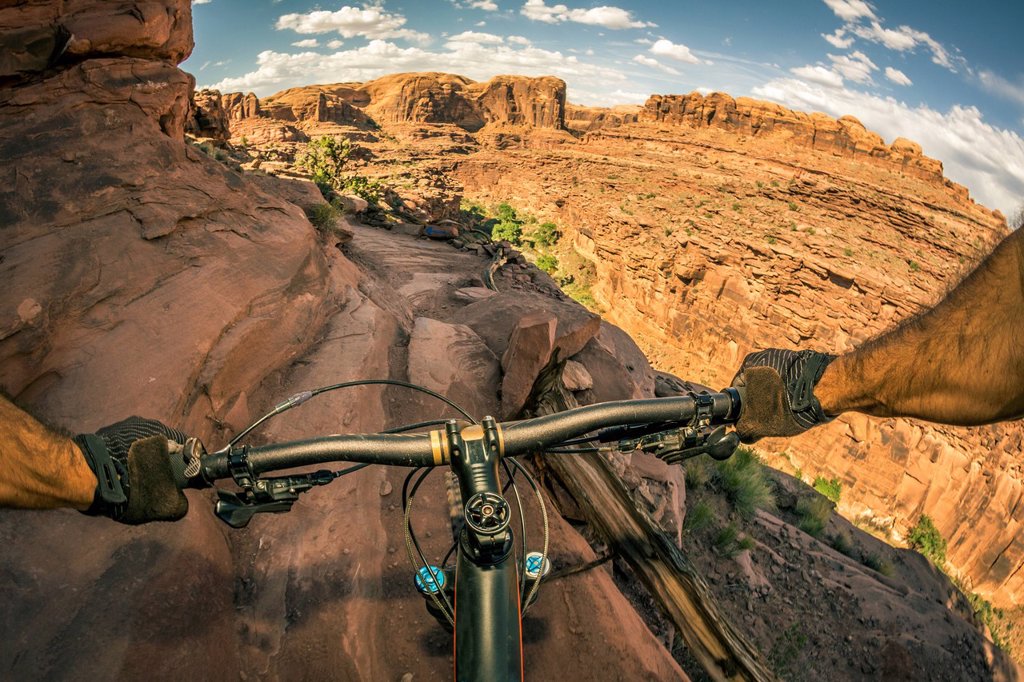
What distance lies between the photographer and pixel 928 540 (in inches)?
846

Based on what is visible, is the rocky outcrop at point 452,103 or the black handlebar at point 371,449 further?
the rocky outcrop at point 452,103

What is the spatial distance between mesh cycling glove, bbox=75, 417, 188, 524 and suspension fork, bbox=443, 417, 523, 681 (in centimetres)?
97

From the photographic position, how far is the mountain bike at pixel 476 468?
1518mm

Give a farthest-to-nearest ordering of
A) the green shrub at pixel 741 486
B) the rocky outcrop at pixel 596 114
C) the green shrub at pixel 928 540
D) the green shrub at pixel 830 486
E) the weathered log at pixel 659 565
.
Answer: the rocky outcrop at pixel 596 114 → the green shrub at pixel 830 486 → the green shrub at pixel 928 540 → the green shrub at pixel 741 486 → the weathered log at pixel 659 565

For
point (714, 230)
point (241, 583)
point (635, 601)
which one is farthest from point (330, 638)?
point (714, 230)

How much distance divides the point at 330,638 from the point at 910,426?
1094 inches

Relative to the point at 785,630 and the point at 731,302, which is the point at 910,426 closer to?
the point at 731,302

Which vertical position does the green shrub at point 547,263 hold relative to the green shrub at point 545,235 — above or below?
below

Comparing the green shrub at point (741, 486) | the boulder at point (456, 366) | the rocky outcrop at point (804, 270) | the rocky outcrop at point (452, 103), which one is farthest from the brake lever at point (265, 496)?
the rocky outcrop at point (452, 103)

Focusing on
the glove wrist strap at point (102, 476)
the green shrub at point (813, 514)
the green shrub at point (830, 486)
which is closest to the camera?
the glove wrist strap at point (102, 476)

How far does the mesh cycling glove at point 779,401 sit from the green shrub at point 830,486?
25.4 meters

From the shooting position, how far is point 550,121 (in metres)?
82.8

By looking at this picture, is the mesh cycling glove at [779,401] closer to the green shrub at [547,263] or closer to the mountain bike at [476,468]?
the mountain bike at [476,468]

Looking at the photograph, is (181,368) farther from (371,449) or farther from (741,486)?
(741,486)
